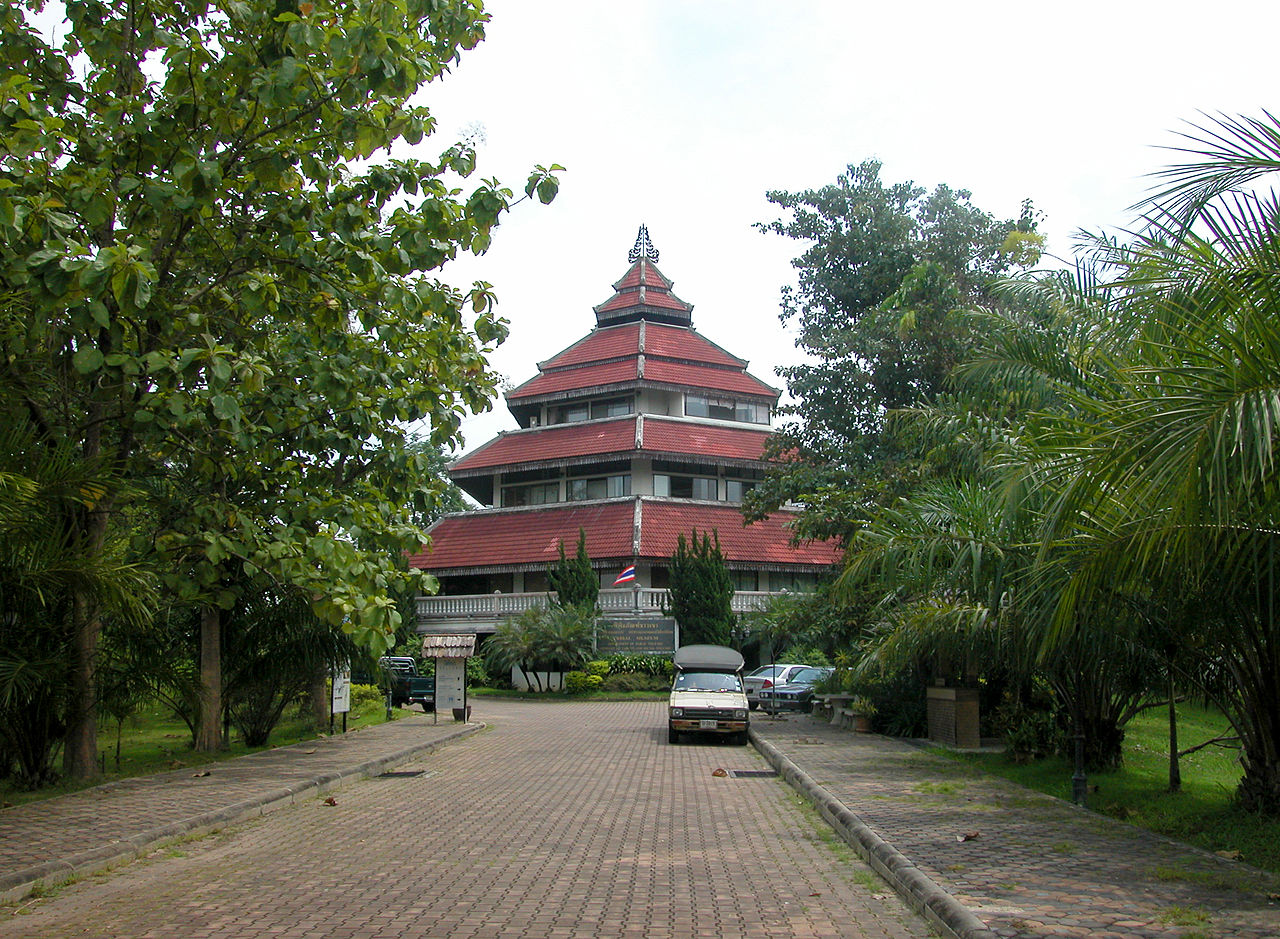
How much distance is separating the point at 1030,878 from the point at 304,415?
9.69 metres

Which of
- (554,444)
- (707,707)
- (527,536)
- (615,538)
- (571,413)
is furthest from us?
(571,413)

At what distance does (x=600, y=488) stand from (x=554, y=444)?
2.76m

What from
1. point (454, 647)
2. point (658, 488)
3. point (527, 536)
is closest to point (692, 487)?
point (658, 488)

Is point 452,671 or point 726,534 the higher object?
point 726,534

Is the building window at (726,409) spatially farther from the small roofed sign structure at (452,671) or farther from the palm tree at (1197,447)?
the palm tree at (1197,447)

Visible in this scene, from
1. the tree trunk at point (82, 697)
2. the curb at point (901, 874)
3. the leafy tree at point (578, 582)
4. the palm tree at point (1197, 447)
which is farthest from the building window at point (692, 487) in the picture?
the palm tree at point (1197, 447)

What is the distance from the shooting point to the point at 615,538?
42750 mm

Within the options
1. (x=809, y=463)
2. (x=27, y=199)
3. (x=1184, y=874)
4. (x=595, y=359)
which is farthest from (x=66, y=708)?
(x=595, y=359)

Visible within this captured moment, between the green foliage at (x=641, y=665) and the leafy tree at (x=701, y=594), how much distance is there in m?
1.10

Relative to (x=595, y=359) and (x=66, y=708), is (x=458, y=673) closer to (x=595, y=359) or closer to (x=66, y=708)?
(x=66, y=708)

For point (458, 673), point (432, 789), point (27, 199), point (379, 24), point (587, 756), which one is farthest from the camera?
point (458, 673)

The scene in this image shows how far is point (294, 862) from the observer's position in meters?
8.99

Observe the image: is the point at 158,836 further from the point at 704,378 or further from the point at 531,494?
the point at 704,378

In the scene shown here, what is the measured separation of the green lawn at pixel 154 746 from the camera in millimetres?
12773
